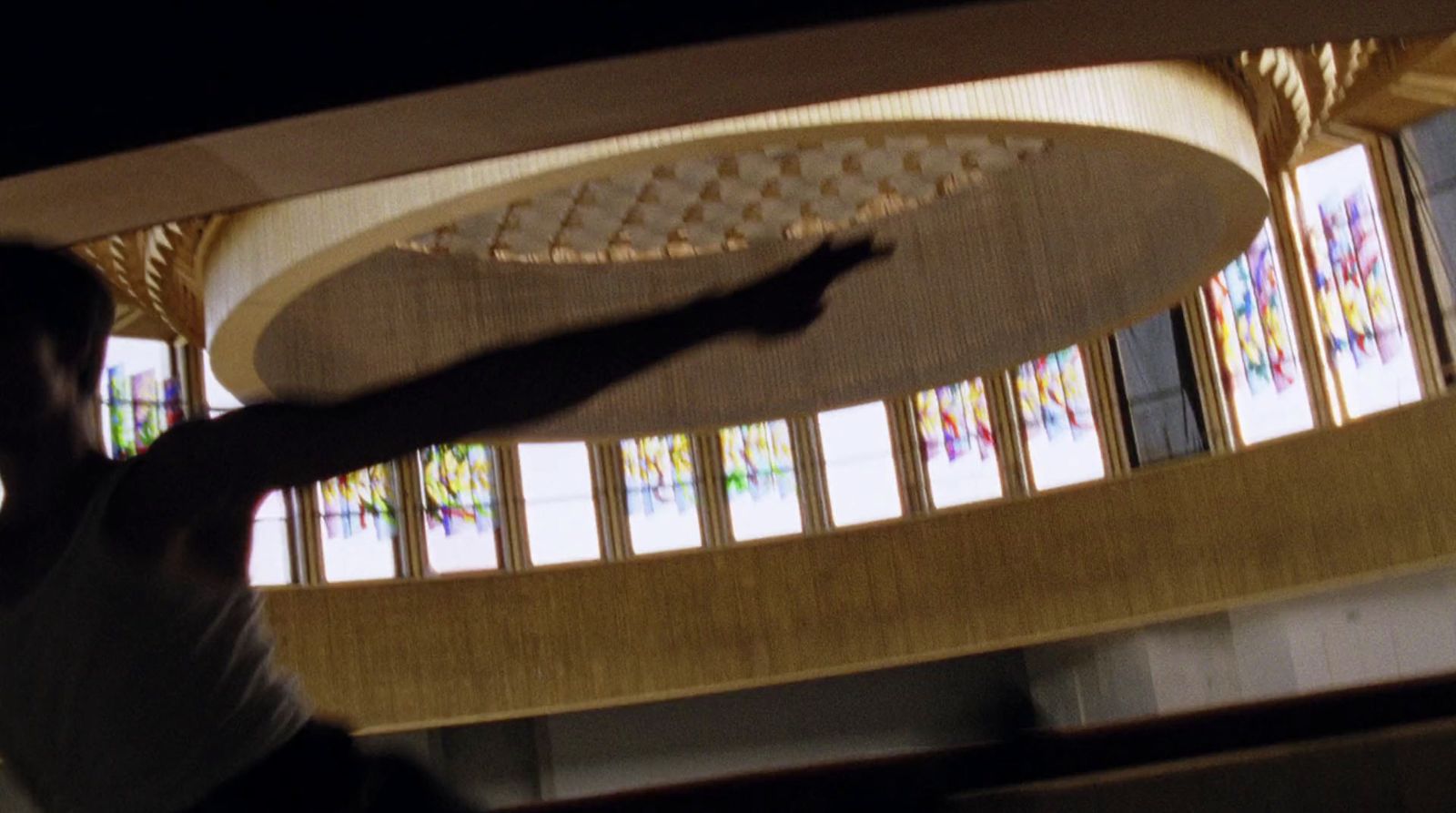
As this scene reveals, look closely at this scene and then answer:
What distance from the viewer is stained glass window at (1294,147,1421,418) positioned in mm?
13133

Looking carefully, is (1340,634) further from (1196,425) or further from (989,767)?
(989,767)

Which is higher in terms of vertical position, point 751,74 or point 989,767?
point 751,74

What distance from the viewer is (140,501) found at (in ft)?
3.29

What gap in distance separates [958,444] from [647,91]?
1329 cm

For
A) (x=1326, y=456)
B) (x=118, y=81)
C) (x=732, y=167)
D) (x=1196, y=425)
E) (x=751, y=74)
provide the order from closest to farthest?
1. (x=118, y=81)
2. (x=751, y=74)
3. (x=732, y=167)
4. (x=1326, y=456)
5. (x=1196, y=425)

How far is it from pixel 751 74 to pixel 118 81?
766mm

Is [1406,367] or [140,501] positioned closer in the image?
[140,501]

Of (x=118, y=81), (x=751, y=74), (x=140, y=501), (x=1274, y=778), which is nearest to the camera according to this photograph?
(x=140, y=501)

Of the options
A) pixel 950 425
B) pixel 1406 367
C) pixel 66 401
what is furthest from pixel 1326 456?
pixel 66 401

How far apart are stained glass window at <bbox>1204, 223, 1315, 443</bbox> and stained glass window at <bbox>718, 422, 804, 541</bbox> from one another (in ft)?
13.4

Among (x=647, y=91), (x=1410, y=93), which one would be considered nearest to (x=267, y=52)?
(x=647, y=91)

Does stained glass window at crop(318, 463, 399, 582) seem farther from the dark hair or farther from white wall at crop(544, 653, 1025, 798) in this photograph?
the dark hair

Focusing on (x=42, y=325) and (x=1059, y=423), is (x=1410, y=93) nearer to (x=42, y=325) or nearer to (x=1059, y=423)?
(x=1059, y=423)

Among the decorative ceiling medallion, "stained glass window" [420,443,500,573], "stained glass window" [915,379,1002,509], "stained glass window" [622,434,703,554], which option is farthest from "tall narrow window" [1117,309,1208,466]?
the decorative ceiling medallion
